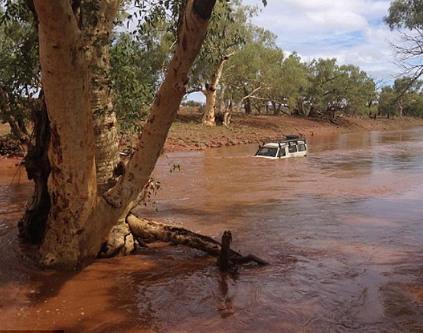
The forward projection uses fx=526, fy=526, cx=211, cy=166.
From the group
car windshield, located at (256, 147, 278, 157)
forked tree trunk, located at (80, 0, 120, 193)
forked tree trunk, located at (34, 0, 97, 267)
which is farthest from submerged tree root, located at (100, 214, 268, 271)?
car windshield, located at (256, 147, 278, 157)

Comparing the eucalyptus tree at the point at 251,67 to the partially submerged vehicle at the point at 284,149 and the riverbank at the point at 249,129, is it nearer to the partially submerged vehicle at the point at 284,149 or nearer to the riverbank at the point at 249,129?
the riverbank at the point at 249,129

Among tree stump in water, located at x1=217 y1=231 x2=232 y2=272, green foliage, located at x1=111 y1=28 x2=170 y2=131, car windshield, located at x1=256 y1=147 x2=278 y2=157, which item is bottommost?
tree stump in water, located at x1=217 y1=231 x2=232 y2=272

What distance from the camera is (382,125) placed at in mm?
66688

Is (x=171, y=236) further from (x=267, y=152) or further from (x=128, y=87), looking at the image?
(x=267, y=152)

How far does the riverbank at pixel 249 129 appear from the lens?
35281mm

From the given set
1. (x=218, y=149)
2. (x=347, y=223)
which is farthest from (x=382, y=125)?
(x=347, y=223)

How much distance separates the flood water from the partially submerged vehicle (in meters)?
9.76

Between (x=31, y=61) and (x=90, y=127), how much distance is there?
86.2 inches

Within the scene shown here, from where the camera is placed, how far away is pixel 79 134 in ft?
22.4

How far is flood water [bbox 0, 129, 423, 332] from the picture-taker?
6.52m

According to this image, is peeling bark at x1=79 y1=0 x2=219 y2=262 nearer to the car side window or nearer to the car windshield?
the car windshield

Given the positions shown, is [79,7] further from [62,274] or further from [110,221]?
[62,274]

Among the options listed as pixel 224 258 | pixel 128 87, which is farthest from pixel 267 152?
pixel 224 258

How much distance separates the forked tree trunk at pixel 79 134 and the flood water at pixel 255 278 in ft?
1.92
